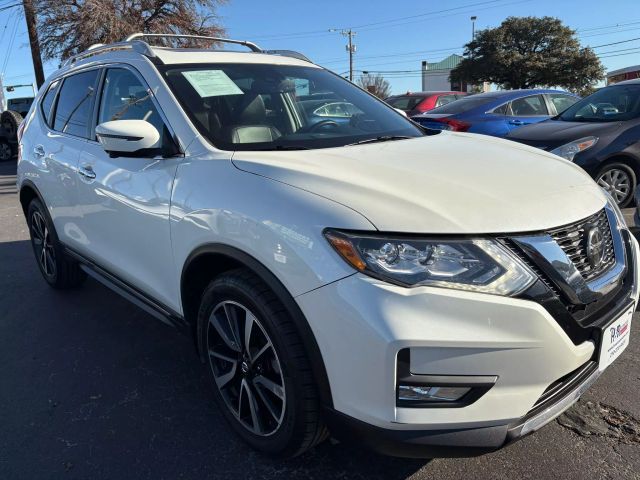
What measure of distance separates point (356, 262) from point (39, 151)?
3386mm

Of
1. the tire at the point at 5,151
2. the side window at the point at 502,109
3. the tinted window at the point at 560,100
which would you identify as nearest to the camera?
the side window at the point at 502,109

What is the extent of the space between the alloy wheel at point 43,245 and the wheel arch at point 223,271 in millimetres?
2337

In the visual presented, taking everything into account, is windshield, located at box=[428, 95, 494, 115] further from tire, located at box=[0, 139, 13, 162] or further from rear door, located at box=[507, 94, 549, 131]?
tire, located at box=[0, 139, 13, 162]

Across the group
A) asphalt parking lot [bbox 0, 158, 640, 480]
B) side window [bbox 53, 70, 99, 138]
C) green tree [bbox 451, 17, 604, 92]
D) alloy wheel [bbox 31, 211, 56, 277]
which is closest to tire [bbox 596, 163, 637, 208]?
asphalt parking lot [bbox 0, 158, 640, 480]

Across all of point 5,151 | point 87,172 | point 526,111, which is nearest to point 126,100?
point 87,172

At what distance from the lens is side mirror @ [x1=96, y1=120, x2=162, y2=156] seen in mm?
2484

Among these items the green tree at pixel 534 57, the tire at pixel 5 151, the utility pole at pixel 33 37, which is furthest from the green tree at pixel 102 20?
the green tree at pixel 534 57

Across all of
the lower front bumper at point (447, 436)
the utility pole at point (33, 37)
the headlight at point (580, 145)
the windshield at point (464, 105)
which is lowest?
the lower front bumper at point (447, 436)

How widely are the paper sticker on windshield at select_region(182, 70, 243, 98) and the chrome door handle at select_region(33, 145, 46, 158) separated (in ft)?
6.03

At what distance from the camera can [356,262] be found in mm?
1731

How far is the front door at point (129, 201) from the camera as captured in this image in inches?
102

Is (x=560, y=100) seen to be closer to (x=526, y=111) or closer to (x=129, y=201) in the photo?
(x=526, y=111)

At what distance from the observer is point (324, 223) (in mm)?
1810

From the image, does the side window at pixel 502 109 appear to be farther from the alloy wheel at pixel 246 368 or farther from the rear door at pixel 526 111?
the alloy wheel at pixel 246 368
